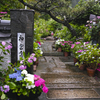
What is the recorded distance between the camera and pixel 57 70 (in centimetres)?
435

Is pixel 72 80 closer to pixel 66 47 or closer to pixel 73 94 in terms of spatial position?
pixel 73 94

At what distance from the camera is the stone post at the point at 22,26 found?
242 cm

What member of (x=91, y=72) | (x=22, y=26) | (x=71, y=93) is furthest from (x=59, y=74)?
(x=22, y=26)

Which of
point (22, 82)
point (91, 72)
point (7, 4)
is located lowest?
point (91, 72)

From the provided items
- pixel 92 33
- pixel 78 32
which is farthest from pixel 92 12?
pixel 92 33

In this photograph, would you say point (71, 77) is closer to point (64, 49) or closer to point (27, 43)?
point (27, 43)

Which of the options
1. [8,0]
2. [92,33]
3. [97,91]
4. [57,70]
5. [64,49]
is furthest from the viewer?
[64,49]

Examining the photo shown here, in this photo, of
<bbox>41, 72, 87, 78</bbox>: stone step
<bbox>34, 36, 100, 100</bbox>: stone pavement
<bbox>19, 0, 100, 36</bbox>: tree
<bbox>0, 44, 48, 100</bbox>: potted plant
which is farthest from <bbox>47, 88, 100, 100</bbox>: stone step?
<bbox>19, 0, 100, 36</bbox>: tree

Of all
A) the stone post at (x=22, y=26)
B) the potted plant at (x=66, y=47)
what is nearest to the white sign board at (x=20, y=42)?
the stone post at (x=22, y=26)

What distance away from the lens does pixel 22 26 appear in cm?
248

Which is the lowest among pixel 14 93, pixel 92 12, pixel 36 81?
pixel 14 93

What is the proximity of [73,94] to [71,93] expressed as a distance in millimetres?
58

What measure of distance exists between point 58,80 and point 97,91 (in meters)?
1.04

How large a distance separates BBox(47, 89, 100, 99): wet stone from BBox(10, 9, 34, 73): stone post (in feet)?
3.61
